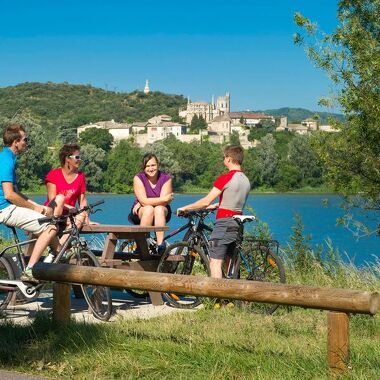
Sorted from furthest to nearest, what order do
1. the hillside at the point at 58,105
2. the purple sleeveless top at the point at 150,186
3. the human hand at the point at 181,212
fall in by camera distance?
the hillside at the point at 58,105 → the purple sleeveless top at the point at 150,186 → the human hand at the point at 181,212

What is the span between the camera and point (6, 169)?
21.5ft

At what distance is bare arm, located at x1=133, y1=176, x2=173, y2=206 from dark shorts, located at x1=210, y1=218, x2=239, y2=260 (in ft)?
2.71

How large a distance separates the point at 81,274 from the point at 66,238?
1890 mm

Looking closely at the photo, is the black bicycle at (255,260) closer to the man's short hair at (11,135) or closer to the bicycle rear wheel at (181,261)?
the bicycle rear wheel at (181,261)

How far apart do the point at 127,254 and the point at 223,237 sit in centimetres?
124

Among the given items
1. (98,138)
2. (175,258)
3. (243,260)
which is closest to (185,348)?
(243,260)

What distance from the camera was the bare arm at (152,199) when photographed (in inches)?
301

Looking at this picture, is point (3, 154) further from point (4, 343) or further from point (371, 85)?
point (371, 85)

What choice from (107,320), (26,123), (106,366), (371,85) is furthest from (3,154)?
(26,123)

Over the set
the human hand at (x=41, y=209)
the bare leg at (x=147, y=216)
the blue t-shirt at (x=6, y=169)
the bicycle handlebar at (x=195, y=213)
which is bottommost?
the bare leg at (x=147, y=216)

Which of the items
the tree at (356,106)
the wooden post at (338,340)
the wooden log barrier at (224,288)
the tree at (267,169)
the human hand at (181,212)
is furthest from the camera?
the tree at (267,169)

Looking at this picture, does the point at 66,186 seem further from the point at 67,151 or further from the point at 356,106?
the point at 356,106

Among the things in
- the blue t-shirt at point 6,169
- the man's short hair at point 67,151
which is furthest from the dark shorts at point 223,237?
the blue t-shirt at point 6,169

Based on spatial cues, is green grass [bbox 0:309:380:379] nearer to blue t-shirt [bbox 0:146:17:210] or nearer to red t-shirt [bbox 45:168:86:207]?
blue t-shirt [bbox 0:146:17:210]
